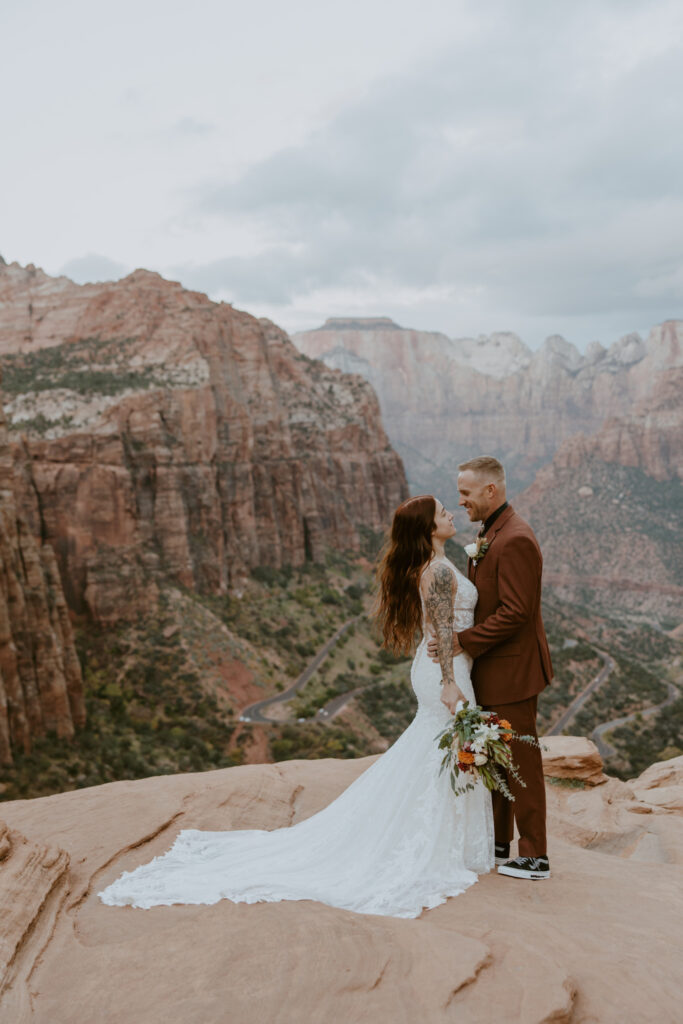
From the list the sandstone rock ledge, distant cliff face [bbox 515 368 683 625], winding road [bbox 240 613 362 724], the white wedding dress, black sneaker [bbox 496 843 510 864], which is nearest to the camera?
the sandstone rock ledge

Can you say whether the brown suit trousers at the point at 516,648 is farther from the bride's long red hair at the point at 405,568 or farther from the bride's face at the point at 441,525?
the bride's long red hair at the point at 405,568

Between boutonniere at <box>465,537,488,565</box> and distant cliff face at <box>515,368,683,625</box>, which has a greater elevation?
boutonniere at <box>465,537,488,565</box>

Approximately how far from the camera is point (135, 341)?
61219 mm

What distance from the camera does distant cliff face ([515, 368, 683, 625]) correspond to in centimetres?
12238

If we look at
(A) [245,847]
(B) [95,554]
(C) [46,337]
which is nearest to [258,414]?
(C) [46,337]

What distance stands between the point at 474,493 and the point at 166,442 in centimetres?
4517

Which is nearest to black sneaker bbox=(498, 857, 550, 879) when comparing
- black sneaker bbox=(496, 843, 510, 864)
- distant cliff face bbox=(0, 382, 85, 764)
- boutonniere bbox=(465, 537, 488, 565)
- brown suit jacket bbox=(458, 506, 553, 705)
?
black sneaker bbox=(496, 843, 510, 864)

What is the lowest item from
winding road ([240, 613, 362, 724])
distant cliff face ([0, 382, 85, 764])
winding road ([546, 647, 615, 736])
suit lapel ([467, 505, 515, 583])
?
winding road ([546, 647, 615, 736])

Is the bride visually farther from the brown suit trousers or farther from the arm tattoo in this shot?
the brown suit trousers

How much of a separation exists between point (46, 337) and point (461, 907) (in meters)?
71.1

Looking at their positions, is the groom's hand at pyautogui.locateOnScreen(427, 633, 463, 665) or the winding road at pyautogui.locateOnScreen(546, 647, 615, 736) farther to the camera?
the winding road at pyautogui.locateOnScreen(546, 647, 615, 736)

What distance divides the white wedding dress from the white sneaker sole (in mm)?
148

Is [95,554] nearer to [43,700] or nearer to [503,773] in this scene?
[43,700]

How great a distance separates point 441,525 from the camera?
7.00 meters
